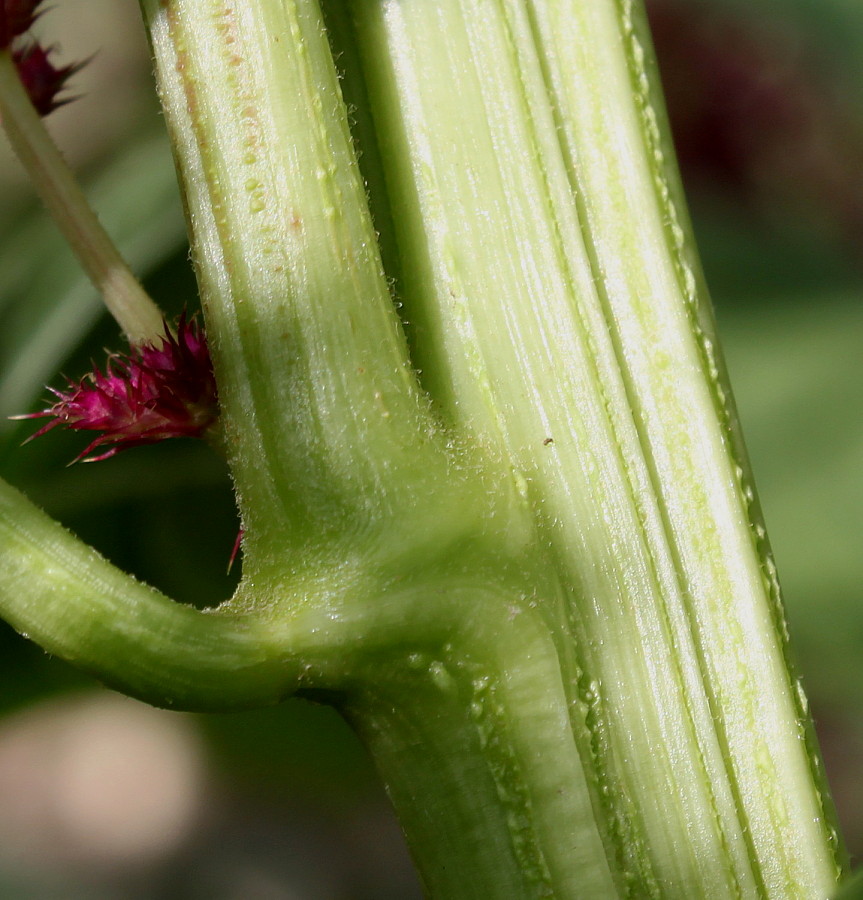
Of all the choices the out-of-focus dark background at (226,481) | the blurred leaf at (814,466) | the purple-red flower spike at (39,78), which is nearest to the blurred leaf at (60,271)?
the out-of-focus dark background at (226,481)

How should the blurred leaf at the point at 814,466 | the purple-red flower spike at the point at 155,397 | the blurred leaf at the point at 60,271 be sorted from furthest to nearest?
the blurred leaf at the point at 814,466, the blurred leaf at the point at 60,271, the purple-red flower spike at the point at 155,397

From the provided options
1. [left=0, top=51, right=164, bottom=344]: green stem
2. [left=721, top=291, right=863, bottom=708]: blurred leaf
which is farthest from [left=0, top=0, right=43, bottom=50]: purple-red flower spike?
[left=721, top=291, right=863, bottom=708]: blurred leaf

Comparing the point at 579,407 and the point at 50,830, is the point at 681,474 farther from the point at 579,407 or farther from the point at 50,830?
the point at 50,830

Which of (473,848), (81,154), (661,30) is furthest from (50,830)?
(661,30)

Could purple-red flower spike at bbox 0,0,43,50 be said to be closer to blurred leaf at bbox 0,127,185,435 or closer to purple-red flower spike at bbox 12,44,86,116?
purple-red flower spike at bbox 12,44,86,116

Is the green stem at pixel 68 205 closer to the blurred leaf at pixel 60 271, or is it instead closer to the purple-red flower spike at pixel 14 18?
the purple-red flower spike at pixel 14 18

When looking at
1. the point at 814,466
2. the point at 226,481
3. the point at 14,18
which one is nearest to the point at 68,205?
the point at 14,18

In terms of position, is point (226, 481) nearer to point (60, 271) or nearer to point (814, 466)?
point (60, 271)
